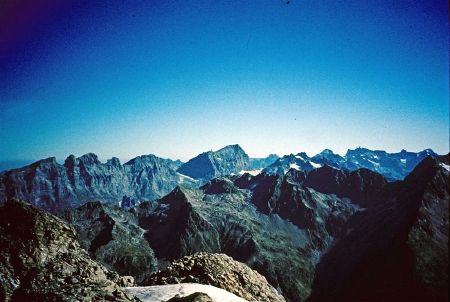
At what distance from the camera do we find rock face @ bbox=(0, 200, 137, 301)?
22266mm

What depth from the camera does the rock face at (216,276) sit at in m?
39.6

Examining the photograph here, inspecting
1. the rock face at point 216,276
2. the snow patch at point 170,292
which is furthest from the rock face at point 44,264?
the rock face at point 216,276

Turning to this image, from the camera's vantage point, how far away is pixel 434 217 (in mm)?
198375

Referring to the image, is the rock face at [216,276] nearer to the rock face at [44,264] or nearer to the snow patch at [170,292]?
the snow patch at [170,292]

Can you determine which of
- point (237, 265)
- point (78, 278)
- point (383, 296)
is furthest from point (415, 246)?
point (78, 278)

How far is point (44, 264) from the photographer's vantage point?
89.7ft

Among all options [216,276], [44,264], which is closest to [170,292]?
[44,264]

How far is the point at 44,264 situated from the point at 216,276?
21567 millimetres

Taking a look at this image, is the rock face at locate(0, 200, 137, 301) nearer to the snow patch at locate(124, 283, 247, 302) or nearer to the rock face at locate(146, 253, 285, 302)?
the snow patch at locate(124, 283, 247, 302)

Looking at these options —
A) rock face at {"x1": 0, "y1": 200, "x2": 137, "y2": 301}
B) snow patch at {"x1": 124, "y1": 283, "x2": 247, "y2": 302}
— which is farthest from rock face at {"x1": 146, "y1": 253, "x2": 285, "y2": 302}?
rock face at {"x1": 0, "y1": 200, "x2": 137, "y2": 301}

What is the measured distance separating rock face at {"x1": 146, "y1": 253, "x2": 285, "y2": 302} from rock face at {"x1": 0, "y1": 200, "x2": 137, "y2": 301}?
7090 millimetres

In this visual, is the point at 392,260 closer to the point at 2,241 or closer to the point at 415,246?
the point at 415,246

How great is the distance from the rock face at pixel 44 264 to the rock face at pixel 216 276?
23.3ft

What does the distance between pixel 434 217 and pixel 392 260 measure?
135 ft
